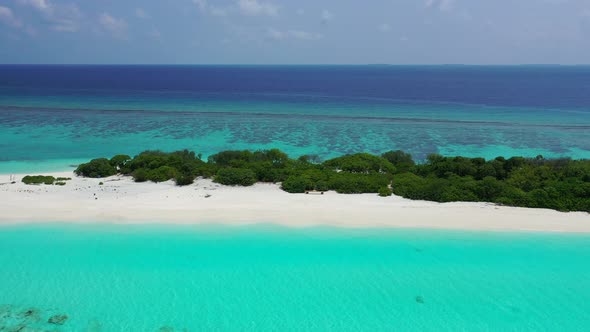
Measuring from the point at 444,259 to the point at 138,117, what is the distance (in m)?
43.4

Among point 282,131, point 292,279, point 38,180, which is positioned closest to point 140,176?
point 38,180

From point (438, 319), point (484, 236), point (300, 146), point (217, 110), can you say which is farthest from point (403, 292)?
point (217, 110)

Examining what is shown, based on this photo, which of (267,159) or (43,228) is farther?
(267,159)

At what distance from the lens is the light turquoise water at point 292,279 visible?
11.5 m

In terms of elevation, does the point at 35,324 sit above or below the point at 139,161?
below

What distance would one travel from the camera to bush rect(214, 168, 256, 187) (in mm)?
21734

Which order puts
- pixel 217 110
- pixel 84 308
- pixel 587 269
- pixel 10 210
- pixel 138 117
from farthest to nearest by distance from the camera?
pixel 217 110, pixel 138 117, pixel 10 210, pixel 587 269, pixel 84 308

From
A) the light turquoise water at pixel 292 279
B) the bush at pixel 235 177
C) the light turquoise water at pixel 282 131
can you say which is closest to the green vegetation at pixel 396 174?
the bush at pixel 235 177

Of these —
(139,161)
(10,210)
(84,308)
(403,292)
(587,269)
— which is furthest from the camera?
(139,161)

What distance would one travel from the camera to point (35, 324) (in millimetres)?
10969

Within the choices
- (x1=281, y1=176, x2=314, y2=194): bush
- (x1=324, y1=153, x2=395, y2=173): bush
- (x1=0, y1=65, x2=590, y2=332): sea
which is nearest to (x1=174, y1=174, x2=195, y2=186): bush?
(x1=281, y1=176, x2=314, y2=194): bush

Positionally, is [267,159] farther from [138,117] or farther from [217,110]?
[217,110]

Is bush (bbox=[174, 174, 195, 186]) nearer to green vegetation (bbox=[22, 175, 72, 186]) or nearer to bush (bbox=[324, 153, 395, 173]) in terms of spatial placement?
green vegetation (bbox=[22, 175, 72, 186])

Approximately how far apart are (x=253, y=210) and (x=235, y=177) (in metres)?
3.89
